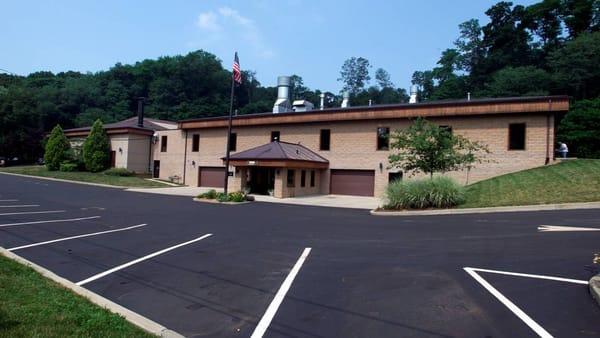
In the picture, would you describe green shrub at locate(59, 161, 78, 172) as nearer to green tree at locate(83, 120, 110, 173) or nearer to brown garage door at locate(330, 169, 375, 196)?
green tree at locate(83, 120, 110, 173)

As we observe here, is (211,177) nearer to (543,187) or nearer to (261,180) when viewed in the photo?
(261,180)

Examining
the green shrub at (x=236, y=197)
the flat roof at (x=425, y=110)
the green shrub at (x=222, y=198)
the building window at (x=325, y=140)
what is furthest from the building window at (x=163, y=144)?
the green shrub at (x=236, y=197)

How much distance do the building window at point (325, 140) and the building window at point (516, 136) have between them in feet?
40.6

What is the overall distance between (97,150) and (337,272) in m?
41.6

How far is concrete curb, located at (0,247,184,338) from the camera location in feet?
15.2

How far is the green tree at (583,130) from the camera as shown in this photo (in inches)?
1580

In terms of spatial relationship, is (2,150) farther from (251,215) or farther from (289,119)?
(251,215)

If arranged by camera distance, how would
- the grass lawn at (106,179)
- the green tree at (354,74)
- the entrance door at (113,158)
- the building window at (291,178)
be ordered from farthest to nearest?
the green tree at (354,74), the entrance door at (113,158), the grass lawn at (106,179), the building window at (291,178)

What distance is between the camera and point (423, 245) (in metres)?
9.96

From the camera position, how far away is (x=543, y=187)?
18.8 meters

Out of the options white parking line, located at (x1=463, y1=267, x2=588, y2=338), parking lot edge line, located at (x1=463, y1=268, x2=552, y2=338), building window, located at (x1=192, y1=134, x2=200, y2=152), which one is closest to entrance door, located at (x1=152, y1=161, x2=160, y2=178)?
building window, located at (x1=192, y1=134, x2=200, y2=152)

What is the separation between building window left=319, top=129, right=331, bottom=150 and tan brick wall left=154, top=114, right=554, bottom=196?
0.31 metres

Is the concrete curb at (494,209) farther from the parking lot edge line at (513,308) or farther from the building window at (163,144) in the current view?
the building window at (163,144)

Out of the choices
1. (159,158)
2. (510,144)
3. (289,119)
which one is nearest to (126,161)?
(159,158)
